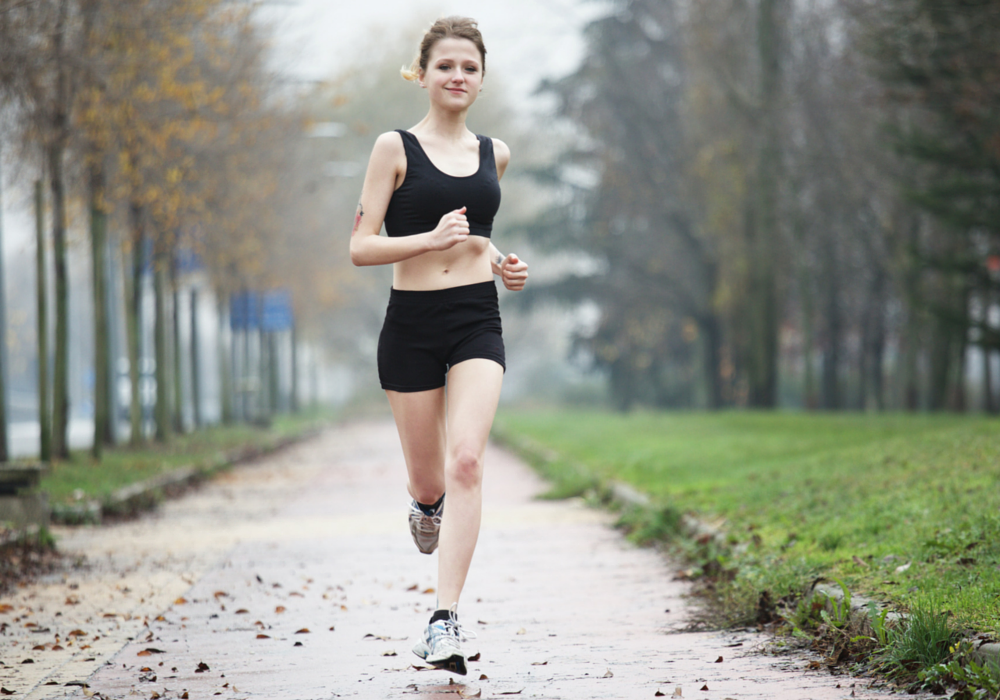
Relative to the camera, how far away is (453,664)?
15.9 feet

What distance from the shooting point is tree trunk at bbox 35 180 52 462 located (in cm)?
1442

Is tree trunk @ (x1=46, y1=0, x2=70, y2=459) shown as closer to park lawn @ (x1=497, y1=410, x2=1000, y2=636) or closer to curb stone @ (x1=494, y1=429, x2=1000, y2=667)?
park lawn @ (x1=497, y1=410, x2=1000, y2=636)

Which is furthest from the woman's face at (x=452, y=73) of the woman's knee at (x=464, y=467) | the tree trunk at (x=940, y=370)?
the tree trunk at (x=940, y=370)

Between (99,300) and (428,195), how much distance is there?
13.5m

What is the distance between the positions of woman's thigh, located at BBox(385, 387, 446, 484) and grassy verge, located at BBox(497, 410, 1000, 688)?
1852mm

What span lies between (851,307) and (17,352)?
65.9 meters

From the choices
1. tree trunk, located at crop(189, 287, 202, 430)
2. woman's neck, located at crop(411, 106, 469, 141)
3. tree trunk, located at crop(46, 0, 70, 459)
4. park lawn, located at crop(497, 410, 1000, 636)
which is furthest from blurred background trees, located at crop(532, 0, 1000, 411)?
tree trunk, located at crop(189, 287, 202, 430)

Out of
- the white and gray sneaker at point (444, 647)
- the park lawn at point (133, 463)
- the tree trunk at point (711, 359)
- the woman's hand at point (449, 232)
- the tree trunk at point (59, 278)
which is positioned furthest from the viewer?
the tree trunk at point (711, 359)

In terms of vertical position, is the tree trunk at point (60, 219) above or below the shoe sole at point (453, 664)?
above

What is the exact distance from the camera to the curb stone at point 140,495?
11711 mm

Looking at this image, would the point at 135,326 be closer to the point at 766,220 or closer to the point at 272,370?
Answer: the point at 766,220

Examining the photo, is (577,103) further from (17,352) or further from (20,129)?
(17,352)

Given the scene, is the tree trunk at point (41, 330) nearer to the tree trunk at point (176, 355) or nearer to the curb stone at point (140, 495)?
the curb stone at point (140, 495)

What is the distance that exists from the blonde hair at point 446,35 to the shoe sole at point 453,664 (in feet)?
7.62
